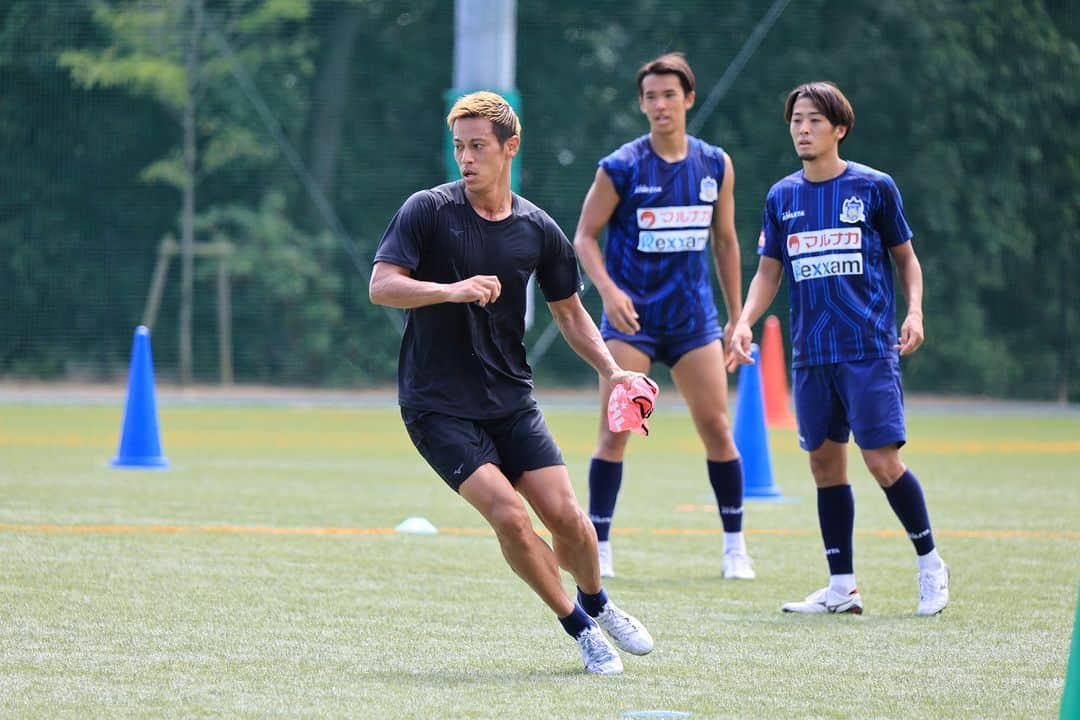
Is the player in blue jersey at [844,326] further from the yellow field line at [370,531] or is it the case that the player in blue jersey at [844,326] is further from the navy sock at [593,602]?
the yellow field line at [370,531]

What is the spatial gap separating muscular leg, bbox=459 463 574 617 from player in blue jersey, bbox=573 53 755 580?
2.22m

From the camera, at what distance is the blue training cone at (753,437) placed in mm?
10367

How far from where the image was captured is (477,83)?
19438 millimetres

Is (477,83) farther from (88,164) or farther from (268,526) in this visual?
(268,526)

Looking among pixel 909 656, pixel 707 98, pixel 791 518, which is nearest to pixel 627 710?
pixel 909 656

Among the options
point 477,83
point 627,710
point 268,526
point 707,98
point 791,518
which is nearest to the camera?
point 627,710

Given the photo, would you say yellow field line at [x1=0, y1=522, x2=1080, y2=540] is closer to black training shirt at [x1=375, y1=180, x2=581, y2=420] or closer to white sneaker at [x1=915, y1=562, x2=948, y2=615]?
white sneaker at [x1=915, y1=562, x2=948, y2=615]

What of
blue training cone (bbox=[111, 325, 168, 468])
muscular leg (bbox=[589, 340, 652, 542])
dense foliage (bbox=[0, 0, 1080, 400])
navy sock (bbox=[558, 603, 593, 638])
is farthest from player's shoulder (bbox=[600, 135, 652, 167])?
dense foliage (bbox=[0, 0, 1080, 400])

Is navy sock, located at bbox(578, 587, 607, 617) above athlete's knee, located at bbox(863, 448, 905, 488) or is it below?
below

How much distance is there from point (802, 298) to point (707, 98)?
16.2 meters

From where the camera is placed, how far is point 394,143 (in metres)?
22.9

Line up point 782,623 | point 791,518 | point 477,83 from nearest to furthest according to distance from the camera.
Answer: point 782,623 < point 791,518 < point 477,83

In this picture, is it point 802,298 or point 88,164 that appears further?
point 88,164

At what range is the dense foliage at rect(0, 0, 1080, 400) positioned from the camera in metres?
22.6
